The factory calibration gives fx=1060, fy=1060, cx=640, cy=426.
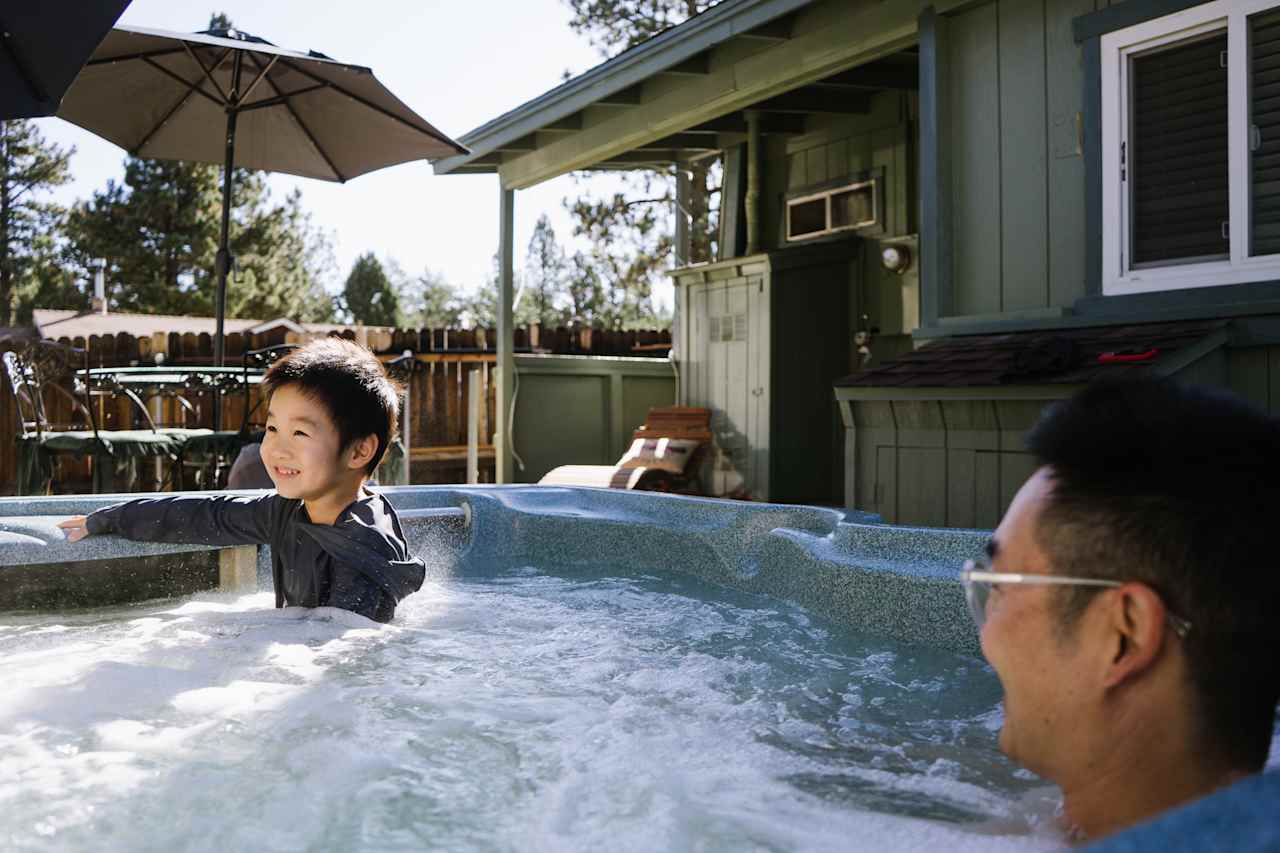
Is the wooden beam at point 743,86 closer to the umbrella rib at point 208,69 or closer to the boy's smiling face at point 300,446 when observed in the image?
the umbrella rib at point 208,69

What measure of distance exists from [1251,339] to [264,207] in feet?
93.4

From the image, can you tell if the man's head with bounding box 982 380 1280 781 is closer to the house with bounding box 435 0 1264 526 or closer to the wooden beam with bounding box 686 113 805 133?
the house with bounding box 435 0 1264 526

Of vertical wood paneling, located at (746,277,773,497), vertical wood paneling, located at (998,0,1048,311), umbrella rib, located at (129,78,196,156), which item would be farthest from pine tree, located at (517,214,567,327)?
vertical wood paneling, located at (998,0,1048,311)

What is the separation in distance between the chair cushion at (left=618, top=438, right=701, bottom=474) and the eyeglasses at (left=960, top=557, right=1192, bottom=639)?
21.4 ft

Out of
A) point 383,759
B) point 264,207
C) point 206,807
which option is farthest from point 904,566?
point 264,207

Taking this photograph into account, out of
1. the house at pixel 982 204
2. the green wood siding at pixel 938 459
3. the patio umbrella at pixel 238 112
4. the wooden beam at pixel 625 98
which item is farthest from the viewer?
the wooden beam at pixel 625 98

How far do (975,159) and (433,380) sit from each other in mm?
6402

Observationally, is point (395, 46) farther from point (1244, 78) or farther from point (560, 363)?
point (1244, 78)

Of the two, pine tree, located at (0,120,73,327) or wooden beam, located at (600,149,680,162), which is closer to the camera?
wooden beam, located at (600,149,680,162)

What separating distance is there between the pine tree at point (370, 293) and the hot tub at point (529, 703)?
38.3m

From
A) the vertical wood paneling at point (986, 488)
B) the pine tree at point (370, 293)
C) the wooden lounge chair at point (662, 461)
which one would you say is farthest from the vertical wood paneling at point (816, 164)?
the pine tree at point (370, 293)

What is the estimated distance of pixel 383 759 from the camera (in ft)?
6.47

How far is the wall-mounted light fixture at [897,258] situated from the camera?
724 cm

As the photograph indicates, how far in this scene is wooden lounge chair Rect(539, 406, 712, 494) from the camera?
756cm
